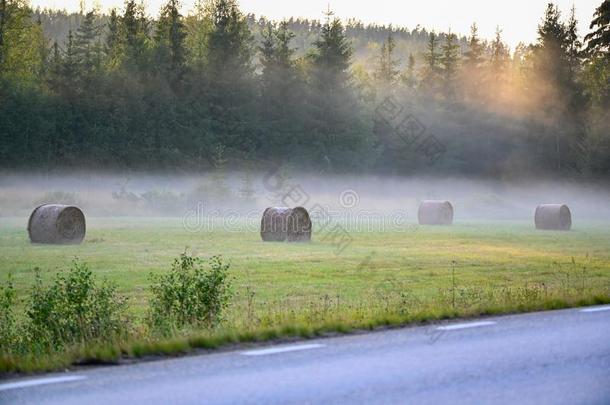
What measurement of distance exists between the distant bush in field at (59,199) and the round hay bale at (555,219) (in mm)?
26481

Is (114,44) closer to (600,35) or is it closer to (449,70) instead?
(449,70)

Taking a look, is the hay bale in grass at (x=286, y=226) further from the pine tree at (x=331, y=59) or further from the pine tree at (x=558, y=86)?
the pine tree at (x=558, y=86)

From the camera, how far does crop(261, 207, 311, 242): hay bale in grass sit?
32.7 metres

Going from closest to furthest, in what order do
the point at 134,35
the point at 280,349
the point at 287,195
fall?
the point at 280,349, the point at 287,195, the point at 134,35

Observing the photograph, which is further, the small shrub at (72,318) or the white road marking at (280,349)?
the small shrub at (72,318)

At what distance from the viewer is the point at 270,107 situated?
81.4m

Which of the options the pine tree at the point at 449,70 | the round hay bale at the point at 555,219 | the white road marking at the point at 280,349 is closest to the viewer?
the white road marking at the point at 280,349

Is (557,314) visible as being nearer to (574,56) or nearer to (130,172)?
(130,172)

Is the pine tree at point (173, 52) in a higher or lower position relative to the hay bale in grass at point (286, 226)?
higher

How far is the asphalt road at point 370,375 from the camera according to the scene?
6766mm

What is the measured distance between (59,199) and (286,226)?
24.5m

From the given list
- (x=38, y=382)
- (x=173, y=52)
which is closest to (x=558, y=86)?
(x=173, y=52)

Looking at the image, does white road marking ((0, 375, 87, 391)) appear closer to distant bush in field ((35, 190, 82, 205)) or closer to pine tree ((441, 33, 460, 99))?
distant bush in field ((35, 190, 82, 205))

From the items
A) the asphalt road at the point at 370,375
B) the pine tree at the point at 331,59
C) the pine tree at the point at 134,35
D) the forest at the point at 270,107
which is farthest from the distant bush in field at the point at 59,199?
the asphalt road at the point at 370,375
